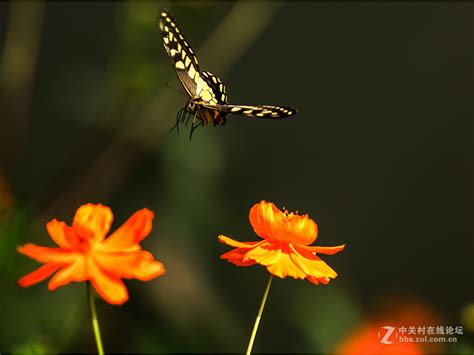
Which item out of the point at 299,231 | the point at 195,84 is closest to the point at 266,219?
the point at 299,231

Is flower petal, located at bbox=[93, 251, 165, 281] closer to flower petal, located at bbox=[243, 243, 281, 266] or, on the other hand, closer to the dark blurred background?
flower petal, located at bbox=[243, 243, 281, 266]

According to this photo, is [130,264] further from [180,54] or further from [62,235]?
[180,54]

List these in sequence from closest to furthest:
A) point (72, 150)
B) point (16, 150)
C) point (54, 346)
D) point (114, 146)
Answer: point (54, 346) < point (16, 150) < point (114, 146) < point (72, 150)

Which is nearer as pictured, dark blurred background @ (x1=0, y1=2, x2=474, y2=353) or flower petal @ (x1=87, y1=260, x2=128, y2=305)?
flower petal @ (x1=87, y1=260, x2=128, y2=305)

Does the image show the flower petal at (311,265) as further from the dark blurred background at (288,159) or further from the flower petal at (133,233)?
the dark blurred background at (288,159)

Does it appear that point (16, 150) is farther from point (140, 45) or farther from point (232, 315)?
point (232, 315)

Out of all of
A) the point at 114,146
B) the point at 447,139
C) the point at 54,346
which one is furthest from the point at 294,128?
the point at 54,346

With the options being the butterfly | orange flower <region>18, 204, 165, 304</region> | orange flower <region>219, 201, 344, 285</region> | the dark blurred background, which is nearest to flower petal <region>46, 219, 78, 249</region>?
orange flower <region>18, 204, 165, 304</region>
